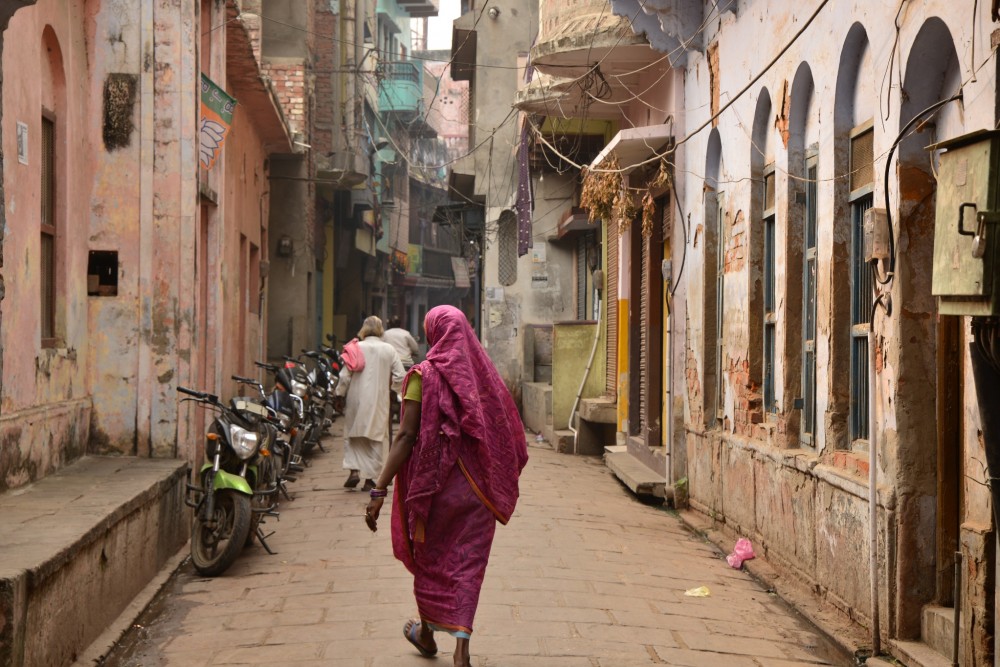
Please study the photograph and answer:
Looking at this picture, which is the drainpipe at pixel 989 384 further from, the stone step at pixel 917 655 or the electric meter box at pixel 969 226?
the stone step at pixel 917 655

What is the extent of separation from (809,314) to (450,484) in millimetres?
3288

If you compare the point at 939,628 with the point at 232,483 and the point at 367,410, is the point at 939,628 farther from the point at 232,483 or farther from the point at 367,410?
the point at 367,410

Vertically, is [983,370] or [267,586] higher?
[983,370]

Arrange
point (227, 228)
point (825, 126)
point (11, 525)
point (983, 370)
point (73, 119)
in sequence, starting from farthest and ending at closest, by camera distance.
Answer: point (227, 228)
point (73, 119)
point (825, 126)
point (11, 525)
point (983, 370)

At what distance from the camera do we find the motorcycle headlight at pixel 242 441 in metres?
8.33

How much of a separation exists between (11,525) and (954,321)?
4475mm

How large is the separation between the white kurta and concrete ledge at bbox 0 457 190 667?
3.10 meters

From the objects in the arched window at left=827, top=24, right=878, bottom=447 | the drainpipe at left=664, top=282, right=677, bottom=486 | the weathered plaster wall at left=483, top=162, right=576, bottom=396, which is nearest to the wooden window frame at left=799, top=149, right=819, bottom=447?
the arched window at left=827, top=24, right=878, bottom=447

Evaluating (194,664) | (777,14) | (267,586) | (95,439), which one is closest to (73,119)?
(95,439)

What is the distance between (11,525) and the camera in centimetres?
571

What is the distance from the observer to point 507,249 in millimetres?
25672

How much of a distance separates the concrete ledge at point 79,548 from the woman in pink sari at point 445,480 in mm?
1382

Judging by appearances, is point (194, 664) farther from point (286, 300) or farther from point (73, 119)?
point (286, 300)

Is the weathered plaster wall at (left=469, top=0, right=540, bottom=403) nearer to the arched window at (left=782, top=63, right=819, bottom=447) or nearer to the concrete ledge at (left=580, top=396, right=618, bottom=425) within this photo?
the concrete ledge at (left=580, top=396, right=618, bottom=425)
